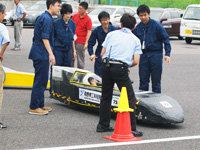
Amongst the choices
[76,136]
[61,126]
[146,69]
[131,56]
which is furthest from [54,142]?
[146,69]

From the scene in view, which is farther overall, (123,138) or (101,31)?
(101,31)

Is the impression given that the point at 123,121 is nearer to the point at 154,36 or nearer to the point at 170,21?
the point at 154,36

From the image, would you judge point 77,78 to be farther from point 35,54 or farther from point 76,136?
point 76,136

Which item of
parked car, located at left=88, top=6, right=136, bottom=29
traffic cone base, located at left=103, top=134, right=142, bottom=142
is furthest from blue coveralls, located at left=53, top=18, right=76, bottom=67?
parked car, located at left=88, top=6, right=136, bottom=29

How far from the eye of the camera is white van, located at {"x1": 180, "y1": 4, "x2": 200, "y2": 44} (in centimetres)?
2372

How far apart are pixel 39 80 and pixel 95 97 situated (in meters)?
0.95

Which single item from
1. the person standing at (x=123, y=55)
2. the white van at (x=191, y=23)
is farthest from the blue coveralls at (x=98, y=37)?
the white van at (x=191, y=23)

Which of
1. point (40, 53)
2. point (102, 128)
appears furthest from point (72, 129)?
point (40, 53)

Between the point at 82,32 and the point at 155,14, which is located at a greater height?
the point at 82,32

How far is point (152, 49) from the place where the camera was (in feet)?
27.9

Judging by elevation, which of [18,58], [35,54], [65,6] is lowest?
[18,58]

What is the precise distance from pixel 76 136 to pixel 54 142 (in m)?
0.44

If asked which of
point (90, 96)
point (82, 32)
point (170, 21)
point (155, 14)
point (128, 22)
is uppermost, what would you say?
point (128, 22)

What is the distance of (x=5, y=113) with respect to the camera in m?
8.01
